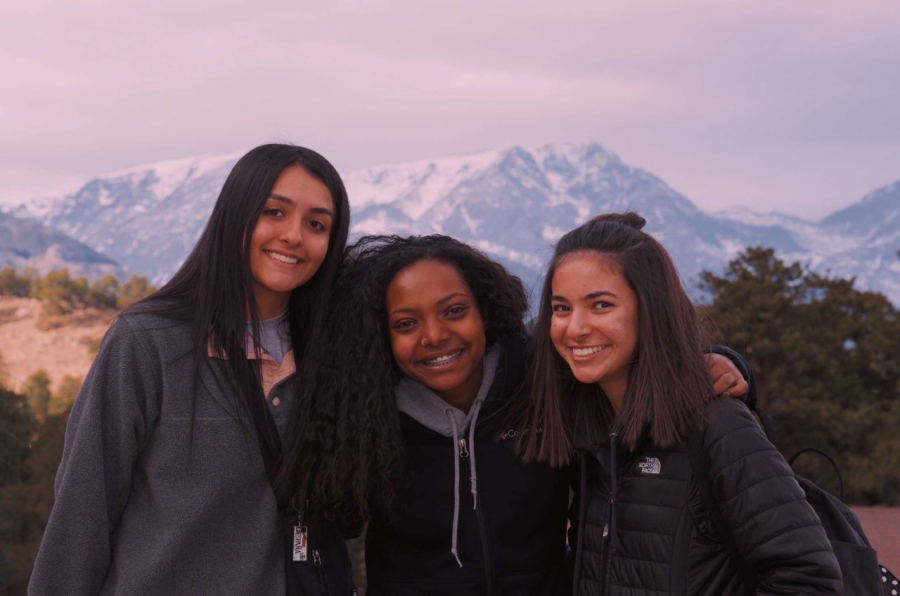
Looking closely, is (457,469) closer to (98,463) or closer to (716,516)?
→ (716,516)

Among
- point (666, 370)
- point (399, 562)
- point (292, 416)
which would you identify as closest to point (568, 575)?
point (399, 562)

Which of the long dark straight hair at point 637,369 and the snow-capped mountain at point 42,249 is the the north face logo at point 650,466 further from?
the snow-capped mountain at point 42,249

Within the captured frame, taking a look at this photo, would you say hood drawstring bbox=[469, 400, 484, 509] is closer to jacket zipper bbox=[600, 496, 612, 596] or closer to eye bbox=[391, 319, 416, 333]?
eye bbox=[391, 319, 416, 333]

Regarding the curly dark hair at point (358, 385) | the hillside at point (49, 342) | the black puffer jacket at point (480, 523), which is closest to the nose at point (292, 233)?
the curly dark hair at point (358, 385)

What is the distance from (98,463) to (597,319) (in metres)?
1.68

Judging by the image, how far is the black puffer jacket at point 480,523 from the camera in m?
3.47

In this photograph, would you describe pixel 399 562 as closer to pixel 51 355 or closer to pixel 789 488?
pixel 789 488

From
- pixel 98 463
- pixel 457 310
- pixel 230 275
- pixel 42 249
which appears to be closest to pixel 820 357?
pixel 457 310

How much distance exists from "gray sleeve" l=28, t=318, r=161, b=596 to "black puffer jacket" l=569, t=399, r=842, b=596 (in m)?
1.51

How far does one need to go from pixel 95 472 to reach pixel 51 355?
1506 inches

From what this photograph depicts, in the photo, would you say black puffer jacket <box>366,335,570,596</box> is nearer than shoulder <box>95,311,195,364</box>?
No

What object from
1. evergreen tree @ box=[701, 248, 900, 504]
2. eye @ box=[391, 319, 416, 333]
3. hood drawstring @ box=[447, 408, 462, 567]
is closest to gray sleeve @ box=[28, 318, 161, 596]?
eye @ box=[391, 319, 416, 333]

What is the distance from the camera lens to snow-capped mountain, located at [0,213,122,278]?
135 metres

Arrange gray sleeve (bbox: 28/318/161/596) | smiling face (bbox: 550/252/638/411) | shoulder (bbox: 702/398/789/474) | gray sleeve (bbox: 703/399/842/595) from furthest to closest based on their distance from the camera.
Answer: smiling face (bbox: 550/252/638/411)
gray sleeve (bbox: 28/318/161/596)
shoulder (bbox: 702/398/789/474)
gray sleeve (bbox: 703/399/842/595)
